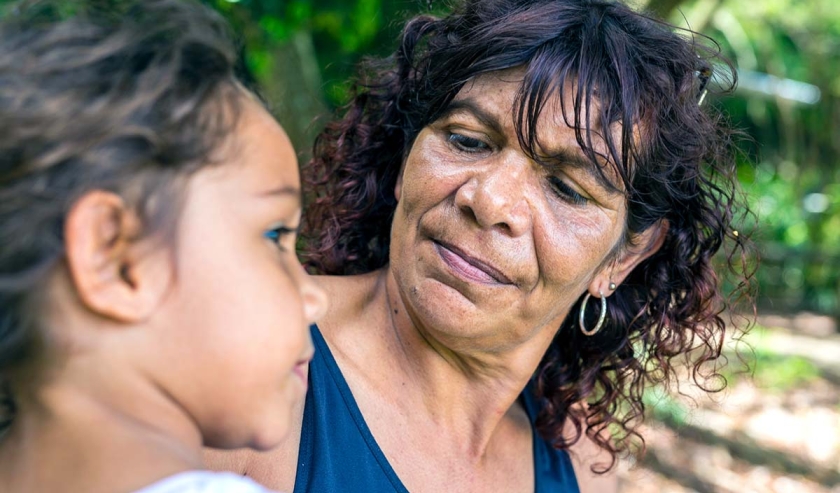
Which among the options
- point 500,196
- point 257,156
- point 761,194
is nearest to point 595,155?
point 500,196

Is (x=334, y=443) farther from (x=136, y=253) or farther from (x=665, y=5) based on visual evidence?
(x=665, y=5)

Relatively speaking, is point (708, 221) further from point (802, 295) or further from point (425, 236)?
point (802, 295)

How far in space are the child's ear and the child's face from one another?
4 cm

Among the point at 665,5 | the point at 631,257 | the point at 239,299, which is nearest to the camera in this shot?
the point at 239,299

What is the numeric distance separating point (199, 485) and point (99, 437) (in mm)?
201

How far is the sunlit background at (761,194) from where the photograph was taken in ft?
13.6

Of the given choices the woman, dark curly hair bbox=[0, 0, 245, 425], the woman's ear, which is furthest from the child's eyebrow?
the woman's ear

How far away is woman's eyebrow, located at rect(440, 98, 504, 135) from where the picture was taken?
2.17 meters

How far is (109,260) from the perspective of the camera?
1169mm

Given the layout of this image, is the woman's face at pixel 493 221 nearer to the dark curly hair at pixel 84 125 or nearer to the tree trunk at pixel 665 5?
the dark curly hair at pixel 84 125

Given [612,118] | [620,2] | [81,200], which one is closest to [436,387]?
[612,118]

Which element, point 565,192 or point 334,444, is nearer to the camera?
point 334,444

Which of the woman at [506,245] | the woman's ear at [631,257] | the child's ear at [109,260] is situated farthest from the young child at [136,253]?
the woman's ear at [631,257]

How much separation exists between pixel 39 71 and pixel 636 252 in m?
1.85
